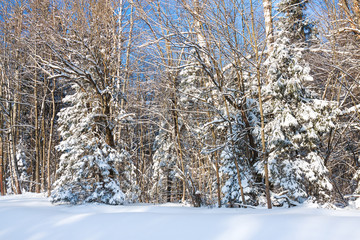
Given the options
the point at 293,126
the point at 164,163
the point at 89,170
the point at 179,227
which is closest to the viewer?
the point at 179,227

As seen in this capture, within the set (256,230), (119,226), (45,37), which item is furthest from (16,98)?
(256,230)

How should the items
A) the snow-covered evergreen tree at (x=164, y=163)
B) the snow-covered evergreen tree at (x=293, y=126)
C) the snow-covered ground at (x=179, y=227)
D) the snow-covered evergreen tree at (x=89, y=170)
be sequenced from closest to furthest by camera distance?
the snow-covered ground at (x=179, y=227) < the snow-covered evergreen tree at (x=293, y=126) < the snow-covered evergreen tree at (x=89, y=170) < the snow-covered evergreen tree at (x=164, y=163)

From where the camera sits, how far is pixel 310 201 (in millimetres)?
6309

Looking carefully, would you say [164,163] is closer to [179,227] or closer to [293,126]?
[293,126]

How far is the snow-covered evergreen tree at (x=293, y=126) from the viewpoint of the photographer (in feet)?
21.7

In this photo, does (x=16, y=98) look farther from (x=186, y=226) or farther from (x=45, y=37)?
(x=186, y=226)

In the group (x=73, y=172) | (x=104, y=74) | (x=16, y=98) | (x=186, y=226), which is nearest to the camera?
(x=186, y=226)

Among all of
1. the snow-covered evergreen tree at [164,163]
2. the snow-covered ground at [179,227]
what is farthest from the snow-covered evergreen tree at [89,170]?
the snow-covered evergreen tree at [164,163]

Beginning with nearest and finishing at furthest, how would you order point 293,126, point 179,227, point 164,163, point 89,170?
point 179,227, point 293,126, point 89,170, point 164,163

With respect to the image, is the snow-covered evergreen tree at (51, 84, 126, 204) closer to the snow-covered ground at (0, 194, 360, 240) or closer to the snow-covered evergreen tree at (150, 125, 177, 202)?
the snow-covered ground at (0, 194, 360, 240)

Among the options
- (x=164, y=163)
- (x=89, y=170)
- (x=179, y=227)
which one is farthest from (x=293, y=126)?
(x=164, y=163)

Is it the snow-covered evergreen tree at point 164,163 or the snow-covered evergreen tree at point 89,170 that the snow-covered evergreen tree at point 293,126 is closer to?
the snow-covered evergreen tree at point 89,170

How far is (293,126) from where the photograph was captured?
6.73 m

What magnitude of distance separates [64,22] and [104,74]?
1806 millimetres
